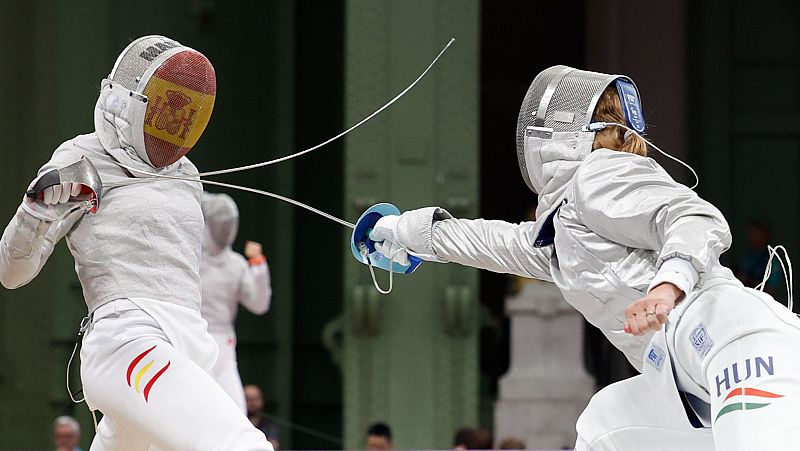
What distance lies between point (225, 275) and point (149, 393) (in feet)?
9.45

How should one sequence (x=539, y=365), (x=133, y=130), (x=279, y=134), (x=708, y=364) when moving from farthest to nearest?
(x=279, y=134) < (x=539, y=365) < (x=133, y=130) < (x=708, y=364)

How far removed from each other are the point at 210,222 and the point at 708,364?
3449 mm

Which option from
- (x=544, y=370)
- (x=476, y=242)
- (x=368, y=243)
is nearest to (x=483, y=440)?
(x=544, y=370)

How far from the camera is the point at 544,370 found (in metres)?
6.54

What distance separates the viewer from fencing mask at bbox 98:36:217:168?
306 centimetres

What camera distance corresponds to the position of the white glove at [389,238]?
304cm

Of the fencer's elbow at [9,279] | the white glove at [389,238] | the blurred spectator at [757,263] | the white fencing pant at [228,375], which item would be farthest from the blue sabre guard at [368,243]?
the blurred spectator at [757,263]

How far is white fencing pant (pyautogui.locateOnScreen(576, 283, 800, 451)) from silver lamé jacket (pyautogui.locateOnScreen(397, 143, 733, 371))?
0.08 meters

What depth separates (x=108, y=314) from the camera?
114 inches

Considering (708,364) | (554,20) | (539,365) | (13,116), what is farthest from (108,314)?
(554,20)

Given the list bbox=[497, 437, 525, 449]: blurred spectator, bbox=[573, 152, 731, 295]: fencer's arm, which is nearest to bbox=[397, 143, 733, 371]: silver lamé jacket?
bbox=[573, 152, 731, 295]: fencer's arm

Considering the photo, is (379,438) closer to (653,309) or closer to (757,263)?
(757,263)

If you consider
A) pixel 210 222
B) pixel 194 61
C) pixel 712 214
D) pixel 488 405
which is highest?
pixel 194 61

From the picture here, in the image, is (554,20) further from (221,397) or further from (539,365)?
(221,397)
